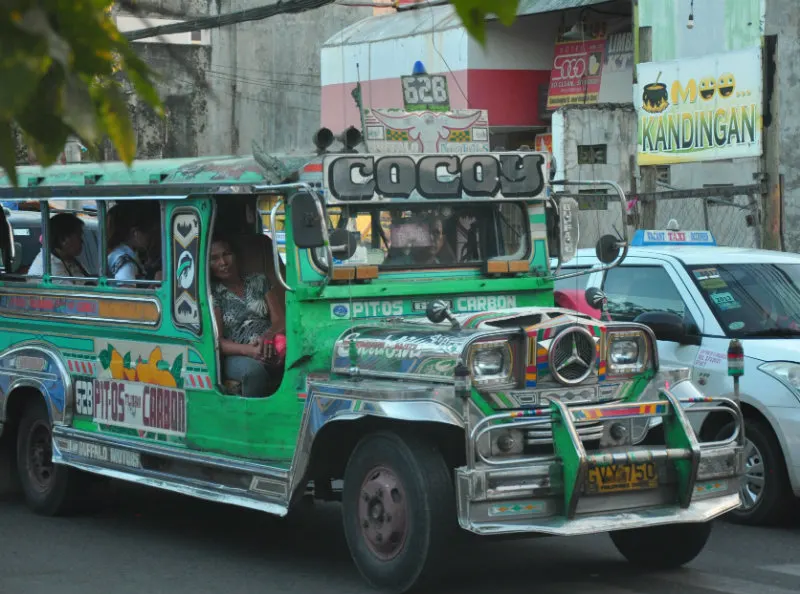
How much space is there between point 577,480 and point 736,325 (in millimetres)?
3173

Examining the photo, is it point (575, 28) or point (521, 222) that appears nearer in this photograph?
point (521, 222)

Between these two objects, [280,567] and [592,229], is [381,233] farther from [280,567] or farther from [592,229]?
[592,229]

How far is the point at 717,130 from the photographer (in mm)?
15531

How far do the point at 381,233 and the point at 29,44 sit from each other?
504cm

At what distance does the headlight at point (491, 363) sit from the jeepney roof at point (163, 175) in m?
1.61

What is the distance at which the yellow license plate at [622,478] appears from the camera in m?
6.45

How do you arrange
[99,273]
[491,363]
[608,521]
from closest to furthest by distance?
1. [608,521]
2. [491,363]
3. [99,273]

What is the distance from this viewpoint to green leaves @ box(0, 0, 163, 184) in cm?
281

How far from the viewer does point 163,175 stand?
8398 mm

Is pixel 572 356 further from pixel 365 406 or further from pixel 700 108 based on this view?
pixel 700 108

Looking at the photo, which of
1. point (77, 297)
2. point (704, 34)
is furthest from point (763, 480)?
point (704, 34)

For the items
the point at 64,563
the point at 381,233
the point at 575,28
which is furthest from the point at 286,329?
the point at 575,28

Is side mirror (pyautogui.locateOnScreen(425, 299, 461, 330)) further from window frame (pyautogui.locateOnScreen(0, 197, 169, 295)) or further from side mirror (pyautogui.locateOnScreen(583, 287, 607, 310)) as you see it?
window frame (pyautogui.locateOnScreen(0, 197, 169, 295))

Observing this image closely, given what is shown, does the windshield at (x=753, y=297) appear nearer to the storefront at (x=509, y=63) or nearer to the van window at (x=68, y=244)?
the van window at (x=68, y=244)
